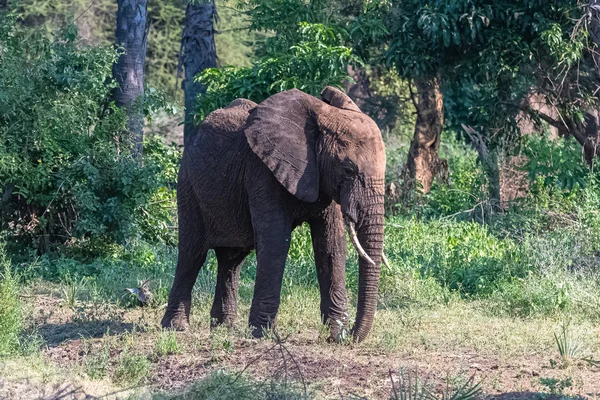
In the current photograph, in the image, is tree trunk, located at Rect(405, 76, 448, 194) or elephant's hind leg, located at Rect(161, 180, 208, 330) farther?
tree trunk, located at Rect(405, 76, 448, 194)

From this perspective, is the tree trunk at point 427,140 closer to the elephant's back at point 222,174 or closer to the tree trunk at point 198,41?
the tree trunk at point 198,41

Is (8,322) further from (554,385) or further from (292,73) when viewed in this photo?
(292,73)

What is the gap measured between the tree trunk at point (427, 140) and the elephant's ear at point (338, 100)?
9821mm

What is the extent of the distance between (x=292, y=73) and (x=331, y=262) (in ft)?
17.6

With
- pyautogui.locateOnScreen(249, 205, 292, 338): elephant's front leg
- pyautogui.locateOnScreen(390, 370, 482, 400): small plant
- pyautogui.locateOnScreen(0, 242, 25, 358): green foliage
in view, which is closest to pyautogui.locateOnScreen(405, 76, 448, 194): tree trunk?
pyautogui.locateOnScreen(249, 205, 292, 338): elephant's front leg

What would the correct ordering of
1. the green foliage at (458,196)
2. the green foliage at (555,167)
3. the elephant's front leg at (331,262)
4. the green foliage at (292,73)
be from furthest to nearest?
the green foliage at (458,196) → the green foliage at (555,167) → the green foliage at (292,73) → the elephant's front leg at (331,262)

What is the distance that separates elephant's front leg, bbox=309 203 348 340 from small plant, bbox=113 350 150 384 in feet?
6.07

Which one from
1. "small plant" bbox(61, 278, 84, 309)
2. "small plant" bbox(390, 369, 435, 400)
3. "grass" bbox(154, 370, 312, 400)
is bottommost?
"grass" bbox(154, 370, 312, 400)

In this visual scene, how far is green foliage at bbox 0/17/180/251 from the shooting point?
1261 centimetres

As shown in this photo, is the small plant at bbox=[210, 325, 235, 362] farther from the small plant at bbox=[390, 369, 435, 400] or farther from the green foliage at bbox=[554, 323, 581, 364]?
the green foliage at bbox=[554, 323, 581, 364]

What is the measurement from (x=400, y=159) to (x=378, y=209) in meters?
14.1

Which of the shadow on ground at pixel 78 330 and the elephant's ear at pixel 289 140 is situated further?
the shadow on ground at pixel 78 330

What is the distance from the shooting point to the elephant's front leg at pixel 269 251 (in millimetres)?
8344

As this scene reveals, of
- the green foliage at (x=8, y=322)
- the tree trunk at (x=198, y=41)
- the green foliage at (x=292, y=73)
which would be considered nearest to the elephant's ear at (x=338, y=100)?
the green foliage at (x=8, y=322)
